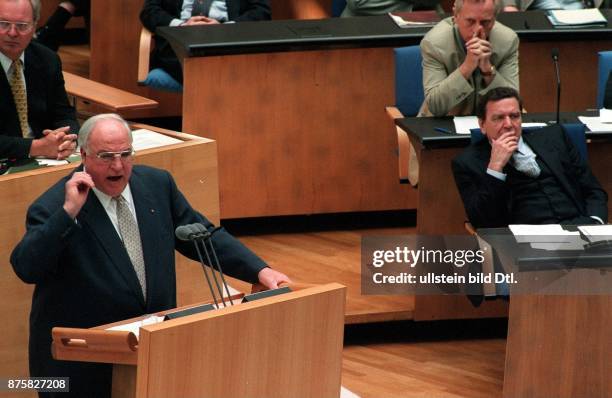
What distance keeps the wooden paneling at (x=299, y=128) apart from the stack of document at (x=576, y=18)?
0.63 meters

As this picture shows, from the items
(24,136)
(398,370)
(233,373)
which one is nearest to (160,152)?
(24,136)

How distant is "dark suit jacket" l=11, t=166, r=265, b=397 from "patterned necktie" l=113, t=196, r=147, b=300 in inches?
0.6

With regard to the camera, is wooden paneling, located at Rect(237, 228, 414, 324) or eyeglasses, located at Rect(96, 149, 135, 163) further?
wooden paneling, located at Rect(237, 228, 414, 324)

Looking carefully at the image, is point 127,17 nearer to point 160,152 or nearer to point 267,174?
point 267,174

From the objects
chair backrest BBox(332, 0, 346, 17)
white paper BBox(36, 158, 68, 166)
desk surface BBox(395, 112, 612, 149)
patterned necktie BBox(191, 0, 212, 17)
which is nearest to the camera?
white paper BBox(36, 158, 68, 166)

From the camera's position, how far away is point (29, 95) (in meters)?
3.38

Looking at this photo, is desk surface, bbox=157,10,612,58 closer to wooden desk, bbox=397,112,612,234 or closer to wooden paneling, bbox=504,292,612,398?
wooden desk, bbox=397,112,612,234

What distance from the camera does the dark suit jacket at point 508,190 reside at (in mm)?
3473

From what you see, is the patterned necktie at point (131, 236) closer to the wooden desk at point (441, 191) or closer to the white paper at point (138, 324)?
the white paper at point (138, 324)

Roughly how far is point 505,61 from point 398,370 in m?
1.06

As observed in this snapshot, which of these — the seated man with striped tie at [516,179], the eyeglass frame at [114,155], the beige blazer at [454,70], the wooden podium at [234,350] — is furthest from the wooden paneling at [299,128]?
the wooden podium at [234,350]

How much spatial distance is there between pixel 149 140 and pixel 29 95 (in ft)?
1.10

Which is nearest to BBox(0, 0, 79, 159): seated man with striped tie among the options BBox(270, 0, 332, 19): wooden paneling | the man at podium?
the man at podium

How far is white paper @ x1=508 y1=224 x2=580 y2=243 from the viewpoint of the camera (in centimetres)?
324
